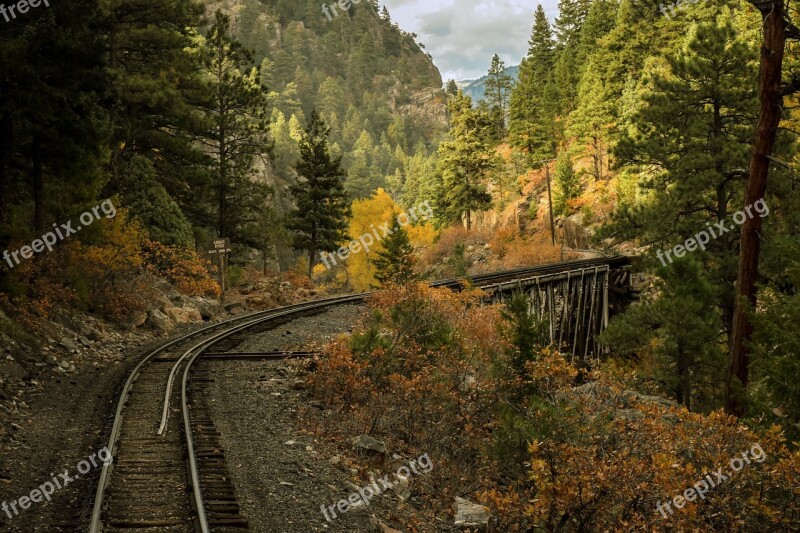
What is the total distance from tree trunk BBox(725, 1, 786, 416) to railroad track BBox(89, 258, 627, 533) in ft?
28.4

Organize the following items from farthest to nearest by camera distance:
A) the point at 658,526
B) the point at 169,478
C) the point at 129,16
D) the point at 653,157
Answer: the point at 129,16 < the point at 653,157 < the point at 169,478 < the point at 658,526

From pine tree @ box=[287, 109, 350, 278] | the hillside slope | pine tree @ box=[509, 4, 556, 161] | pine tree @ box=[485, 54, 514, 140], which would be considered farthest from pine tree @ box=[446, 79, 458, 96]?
pine tree @ box=[287, 109, 350, 278]

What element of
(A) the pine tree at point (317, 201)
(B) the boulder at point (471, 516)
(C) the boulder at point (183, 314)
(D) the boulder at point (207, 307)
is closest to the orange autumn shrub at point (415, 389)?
(B) the boulder at point (471, 516)

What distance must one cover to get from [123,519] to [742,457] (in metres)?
7.65

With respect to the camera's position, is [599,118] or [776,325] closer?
[776,325]

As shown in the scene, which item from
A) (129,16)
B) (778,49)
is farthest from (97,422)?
(129,16)

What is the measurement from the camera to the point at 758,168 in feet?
32.9

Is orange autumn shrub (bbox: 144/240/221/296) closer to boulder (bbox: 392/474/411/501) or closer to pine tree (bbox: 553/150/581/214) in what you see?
boulder (bbox: 392/474/411/501)

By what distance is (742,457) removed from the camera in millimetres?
8039

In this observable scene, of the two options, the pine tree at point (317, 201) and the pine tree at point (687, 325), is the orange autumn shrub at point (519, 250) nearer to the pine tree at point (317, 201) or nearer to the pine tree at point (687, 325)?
the pine tree at point (317, 201)

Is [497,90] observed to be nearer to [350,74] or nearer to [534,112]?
[534,112]

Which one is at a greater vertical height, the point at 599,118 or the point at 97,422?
the point at 599,118

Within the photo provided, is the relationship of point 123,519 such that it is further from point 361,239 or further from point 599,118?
point 599,118

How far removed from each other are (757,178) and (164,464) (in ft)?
33.3
